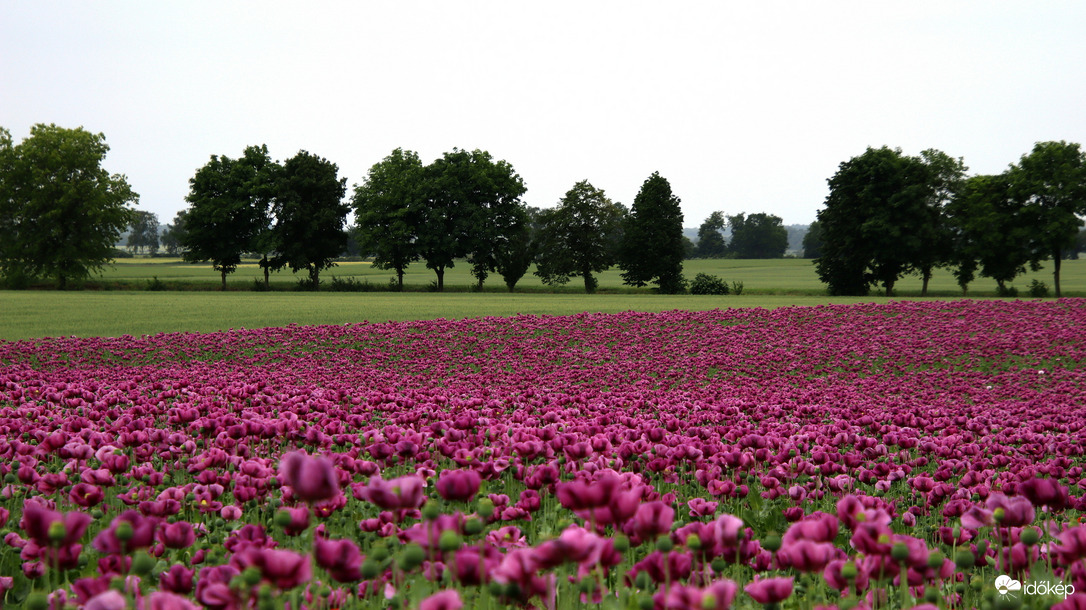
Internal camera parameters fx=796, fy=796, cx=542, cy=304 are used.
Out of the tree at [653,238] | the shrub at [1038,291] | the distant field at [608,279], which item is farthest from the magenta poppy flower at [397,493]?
the tree at [653,238]

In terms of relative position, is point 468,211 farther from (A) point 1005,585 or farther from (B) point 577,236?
(A) point 1005,585

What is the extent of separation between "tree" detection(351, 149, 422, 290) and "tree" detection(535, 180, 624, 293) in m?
13.8

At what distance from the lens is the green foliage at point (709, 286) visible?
64.4m

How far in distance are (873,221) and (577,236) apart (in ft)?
94.9

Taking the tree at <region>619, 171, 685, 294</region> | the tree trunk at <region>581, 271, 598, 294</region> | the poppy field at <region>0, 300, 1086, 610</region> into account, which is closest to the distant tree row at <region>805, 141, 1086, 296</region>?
the tree at <region>619, 171, 685, 294</region>

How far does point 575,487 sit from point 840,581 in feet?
3.51

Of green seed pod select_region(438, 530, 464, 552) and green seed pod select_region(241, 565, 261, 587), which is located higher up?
green seed pod select_region(438, 530, 464, 552)

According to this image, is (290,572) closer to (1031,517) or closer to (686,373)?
(1031,517)

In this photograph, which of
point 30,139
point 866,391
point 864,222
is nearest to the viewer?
point 866,391

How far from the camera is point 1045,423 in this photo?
318 inches

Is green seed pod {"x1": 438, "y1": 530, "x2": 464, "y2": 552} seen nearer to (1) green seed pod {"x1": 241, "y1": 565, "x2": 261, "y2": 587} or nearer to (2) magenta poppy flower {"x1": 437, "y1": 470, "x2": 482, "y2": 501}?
(2) magenta poppy flower {"x1": 437, "y1": 470, "x2": 482, "y2": 501}

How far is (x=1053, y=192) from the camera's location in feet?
209

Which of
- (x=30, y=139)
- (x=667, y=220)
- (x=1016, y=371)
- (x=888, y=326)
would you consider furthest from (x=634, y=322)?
(x=30, y=139)

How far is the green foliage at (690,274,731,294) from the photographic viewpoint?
64438 mm
